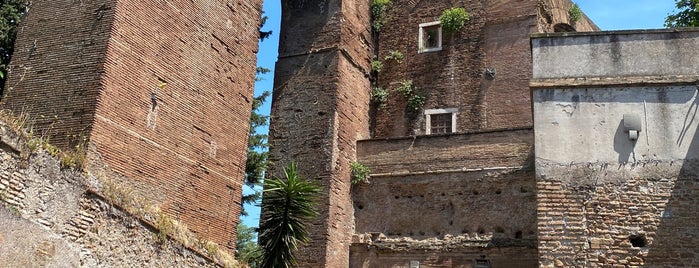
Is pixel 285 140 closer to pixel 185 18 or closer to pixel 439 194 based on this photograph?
pixel 439 194

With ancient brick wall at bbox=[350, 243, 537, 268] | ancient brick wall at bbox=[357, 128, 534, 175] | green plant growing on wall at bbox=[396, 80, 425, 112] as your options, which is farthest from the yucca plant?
green plant growing on wall at bbox=[396, 80, 425, 112]

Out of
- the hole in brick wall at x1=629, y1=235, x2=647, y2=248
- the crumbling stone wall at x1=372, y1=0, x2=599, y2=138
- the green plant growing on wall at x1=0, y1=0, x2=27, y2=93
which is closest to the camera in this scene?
the hole in brick wall at x1=629, y1=235, x2=647, y2=248

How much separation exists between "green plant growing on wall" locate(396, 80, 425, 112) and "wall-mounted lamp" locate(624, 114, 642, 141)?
853 centimetres

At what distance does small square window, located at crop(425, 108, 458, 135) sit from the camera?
2015 cm

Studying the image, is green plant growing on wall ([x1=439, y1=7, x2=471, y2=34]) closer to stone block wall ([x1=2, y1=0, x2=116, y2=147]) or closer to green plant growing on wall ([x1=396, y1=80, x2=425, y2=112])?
green plant growing on wall ([x1=396, y1=80, x2=425, y2=112])

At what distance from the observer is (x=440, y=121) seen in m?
20.3

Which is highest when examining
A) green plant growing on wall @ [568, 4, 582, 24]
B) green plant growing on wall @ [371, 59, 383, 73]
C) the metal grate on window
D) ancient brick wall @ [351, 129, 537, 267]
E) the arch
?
green plant growing on wall @ [568, 4, 582, 24]

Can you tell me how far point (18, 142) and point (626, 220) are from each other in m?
8.98

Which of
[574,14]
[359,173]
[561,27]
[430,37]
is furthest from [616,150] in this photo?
[574,14]

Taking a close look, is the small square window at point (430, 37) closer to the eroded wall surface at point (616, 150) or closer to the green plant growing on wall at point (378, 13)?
the green plant growing on wall at point (378, 13)

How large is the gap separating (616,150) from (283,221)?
18.5 feet

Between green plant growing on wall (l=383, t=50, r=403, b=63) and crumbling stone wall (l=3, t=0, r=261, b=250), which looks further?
green plant growing on wall (l=383, t=50, r=403, b=63)

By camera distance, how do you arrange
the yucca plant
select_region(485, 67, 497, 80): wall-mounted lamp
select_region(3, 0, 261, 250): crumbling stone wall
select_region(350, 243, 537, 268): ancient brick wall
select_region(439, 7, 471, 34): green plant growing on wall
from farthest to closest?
select_region(439, 7, 471, 34): green plant growing on wall → select_region(485, 67, 497, 80): wall-mounted lamp → select_region(350, 243, 537, 268): ancient brick wall → the yucca plant → select_region(3, 0, 261, 250): crumbling stone wall

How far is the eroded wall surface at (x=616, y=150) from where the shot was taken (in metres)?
11.9
